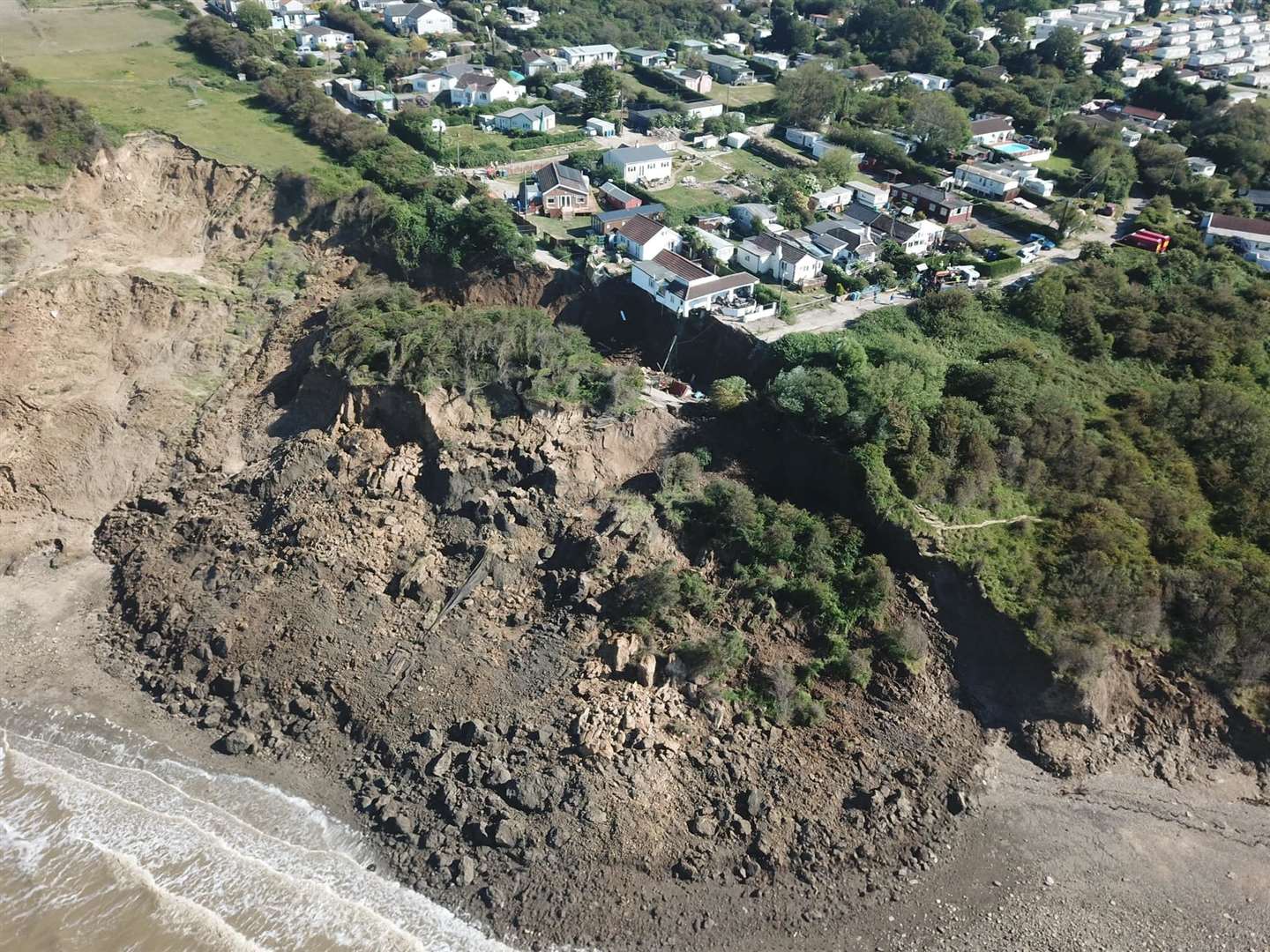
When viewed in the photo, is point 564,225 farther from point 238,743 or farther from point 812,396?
point 238,743

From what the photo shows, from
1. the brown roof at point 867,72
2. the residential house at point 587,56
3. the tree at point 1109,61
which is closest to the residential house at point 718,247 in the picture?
the residential house at point 587,56

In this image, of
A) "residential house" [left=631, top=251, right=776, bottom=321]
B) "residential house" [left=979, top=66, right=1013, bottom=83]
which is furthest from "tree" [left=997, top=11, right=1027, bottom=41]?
"residential house" [left=631, top=251, right=776, bottom=321]

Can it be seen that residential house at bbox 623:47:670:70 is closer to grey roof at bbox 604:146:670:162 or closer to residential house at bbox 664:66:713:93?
residential house at bbox 664:66:713:93

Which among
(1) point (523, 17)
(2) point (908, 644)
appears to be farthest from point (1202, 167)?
(1) point (523, 17)

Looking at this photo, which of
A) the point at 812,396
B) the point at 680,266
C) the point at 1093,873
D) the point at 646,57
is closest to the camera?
the point at 1093,873

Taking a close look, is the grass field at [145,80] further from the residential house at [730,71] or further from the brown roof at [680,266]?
the residential house at [730,71]

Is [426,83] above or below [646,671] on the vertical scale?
above

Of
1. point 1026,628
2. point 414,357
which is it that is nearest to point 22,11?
point 414,357
